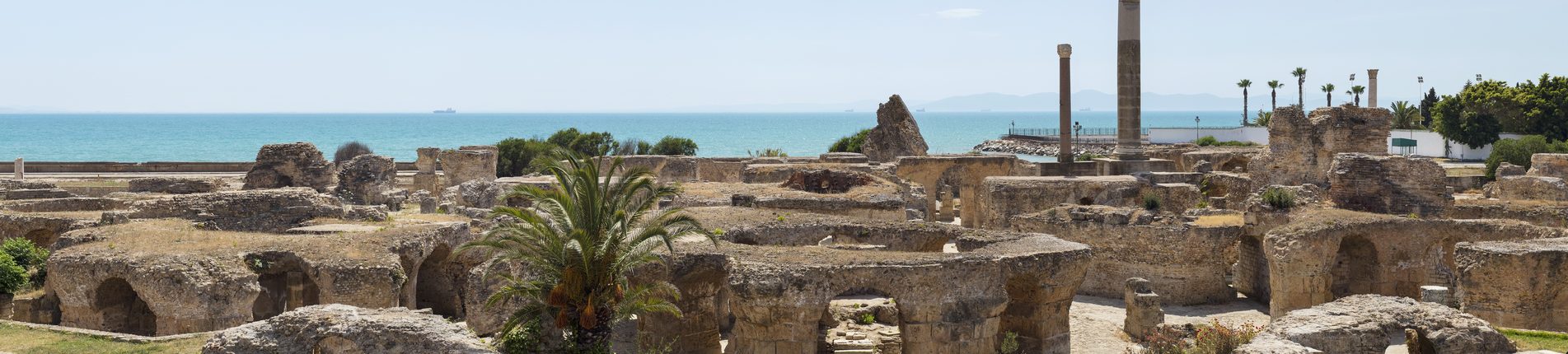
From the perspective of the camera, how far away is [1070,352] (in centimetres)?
2203

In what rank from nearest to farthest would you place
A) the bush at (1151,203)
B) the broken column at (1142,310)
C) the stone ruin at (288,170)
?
the broken column at (1142,310), the bush at (1151,203), the stone ruin at (288,170)

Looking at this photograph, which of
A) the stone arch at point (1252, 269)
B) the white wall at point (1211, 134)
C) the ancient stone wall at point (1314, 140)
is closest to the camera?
the stone arch at point (1252, 269)

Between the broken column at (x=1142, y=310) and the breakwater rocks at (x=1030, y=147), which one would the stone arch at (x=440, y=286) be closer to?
the broken column at (x=1142, y=310)

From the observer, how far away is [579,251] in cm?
1689

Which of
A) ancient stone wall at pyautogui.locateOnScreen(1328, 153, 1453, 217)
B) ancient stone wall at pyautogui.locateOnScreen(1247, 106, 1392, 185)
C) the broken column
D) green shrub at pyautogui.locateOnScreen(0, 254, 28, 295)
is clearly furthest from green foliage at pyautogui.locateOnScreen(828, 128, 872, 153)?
green shrub at pyautogui.locateOnScreen(0, 254, 28, 295)

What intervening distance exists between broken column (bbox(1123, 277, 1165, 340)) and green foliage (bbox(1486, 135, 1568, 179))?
32965mm

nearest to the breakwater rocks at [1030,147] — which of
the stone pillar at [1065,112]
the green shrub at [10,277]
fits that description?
the stone pillar at [1065,112]

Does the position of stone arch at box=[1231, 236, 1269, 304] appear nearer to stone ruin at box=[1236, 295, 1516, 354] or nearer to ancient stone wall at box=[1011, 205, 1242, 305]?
ancient stone wall at box=[1011, 205, 1242, 305]

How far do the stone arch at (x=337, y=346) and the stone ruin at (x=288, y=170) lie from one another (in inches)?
751

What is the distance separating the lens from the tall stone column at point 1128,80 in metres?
38.2

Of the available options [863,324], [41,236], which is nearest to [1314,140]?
[863,324]

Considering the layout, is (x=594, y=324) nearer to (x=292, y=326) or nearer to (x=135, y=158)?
(x=292, y=326)

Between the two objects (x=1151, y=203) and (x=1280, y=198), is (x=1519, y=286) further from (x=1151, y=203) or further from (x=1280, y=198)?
(x=1151, y=203)

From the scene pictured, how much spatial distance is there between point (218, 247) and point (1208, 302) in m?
19.7
